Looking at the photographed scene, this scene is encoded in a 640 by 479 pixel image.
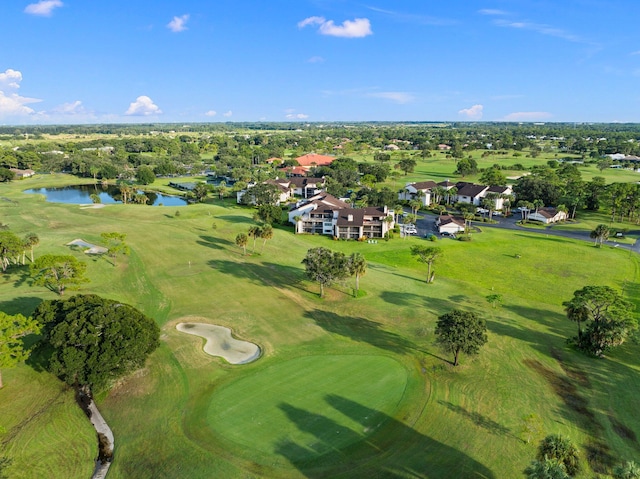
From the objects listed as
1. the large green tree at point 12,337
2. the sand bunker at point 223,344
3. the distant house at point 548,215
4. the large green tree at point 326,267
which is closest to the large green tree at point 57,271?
the large green tree at point 12,337

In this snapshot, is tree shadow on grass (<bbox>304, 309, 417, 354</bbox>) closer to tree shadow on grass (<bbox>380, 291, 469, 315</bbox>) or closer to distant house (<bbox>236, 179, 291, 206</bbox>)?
tree shadow on grass (<bbox>380, 291, 469, 315</bbox>)

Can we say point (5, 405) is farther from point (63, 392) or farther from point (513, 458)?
point (513, 458)

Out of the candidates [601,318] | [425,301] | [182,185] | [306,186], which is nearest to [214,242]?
[425,301]

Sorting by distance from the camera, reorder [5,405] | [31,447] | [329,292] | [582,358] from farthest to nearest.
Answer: [329,292], [582,358], [5,405], [31,447]

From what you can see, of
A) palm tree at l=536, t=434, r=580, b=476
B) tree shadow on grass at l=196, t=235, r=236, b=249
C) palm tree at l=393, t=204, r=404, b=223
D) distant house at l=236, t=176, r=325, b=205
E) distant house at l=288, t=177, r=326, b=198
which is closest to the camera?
palm tree at l=536, t=434, r=580, b=476

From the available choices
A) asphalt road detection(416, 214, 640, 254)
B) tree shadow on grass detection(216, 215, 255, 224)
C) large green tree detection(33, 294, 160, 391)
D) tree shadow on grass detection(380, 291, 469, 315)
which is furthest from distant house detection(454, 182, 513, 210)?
large green tree detection(33, 294, 160, 391)

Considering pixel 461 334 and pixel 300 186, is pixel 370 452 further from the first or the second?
pixel 300 186

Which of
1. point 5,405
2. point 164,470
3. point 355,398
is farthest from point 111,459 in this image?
point 355,398
